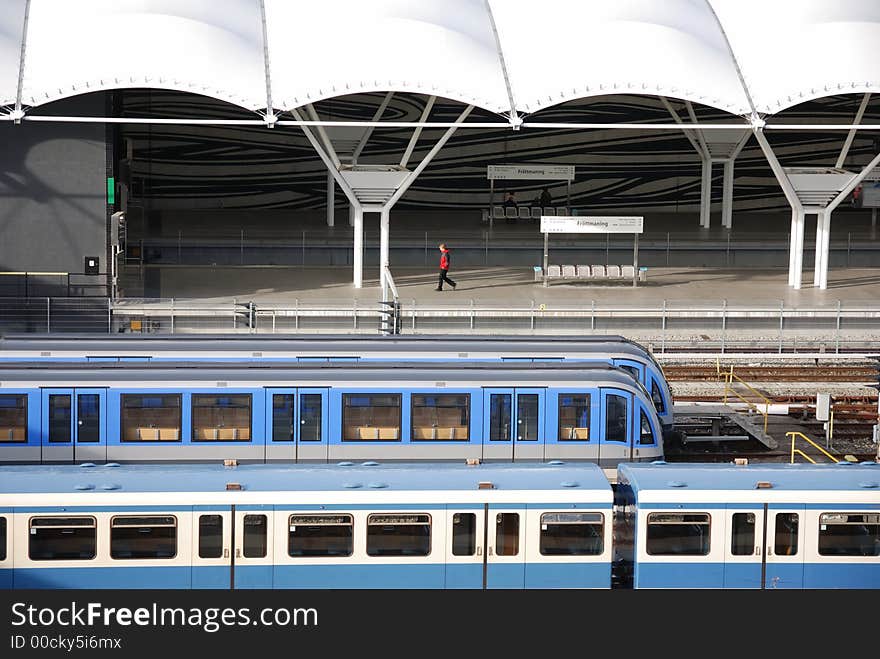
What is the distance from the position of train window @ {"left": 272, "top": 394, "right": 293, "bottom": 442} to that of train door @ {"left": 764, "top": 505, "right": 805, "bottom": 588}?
764 centimetres

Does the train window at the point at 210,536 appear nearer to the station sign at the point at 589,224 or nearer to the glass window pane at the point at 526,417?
the glass window pane at the point at 526,417

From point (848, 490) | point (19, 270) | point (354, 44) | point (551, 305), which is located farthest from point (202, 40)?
point (848, 490)

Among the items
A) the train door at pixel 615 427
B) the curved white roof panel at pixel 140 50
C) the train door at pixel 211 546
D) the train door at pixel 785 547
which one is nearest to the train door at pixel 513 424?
the train door at pixel 615 427

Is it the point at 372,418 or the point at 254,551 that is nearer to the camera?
the point at 254,551

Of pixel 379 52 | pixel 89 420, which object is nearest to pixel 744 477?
pixel 89 420

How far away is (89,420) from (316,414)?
3.26 meters

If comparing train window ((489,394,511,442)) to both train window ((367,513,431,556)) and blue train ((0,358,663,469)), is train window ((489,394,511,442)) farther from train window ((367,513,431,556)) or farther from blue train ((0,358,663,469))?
train window ((367,513,431,556))

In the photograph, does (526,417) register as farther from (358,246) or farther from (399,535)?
(358,246)

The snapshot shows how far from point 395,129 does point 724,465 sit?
38491 millimetres

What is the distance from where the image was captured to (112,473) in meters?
17.3

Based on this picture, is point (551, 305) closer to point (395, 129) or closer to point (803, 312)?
point (803, 312)

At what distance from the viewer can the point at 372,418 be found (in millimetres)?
22141

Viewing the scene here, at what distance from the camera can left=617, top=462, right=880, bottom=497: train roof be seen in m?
17.4

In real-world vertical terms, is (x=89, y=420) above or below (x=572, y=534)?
above
